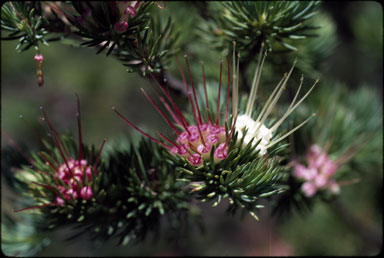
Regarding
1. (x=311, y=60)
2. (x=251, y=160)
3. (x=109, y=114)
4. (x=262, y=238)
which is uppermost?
(x=109, y=114)

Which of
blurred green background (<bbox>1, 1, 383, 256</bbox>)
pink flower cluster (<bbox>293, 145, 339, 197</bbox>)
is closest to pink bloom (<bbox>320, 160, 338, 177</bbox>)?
pink flower cluster (<bbox>293, 145, 339, 197</bbox>)

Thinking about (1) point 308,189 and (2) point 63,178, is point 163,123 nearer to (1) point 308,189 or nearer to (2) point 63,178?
(1) point 308,189

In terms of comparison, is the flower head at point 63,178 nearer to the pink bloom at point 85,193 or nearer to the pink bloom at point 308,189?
the pink bloom at point 85,193

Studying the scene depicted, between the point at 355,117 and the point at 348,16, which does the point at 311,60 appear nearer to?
the point at 355,117

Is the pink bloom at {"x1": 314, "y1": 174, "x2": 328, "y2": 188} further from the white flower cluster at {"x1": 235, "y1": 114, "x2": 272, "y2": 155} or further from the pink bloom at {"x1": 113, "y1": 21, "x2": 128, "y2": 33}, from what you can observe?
the pink bloom at {"x1": 113, "y1": 21, "x2": 128, "y2": 33}

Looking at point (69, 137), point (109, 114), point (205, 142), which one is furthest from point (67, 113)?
point (205, 142)

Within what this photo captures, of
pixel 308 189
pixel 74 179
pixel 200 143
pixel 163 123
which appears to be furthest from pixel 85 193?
pixel 163 123
